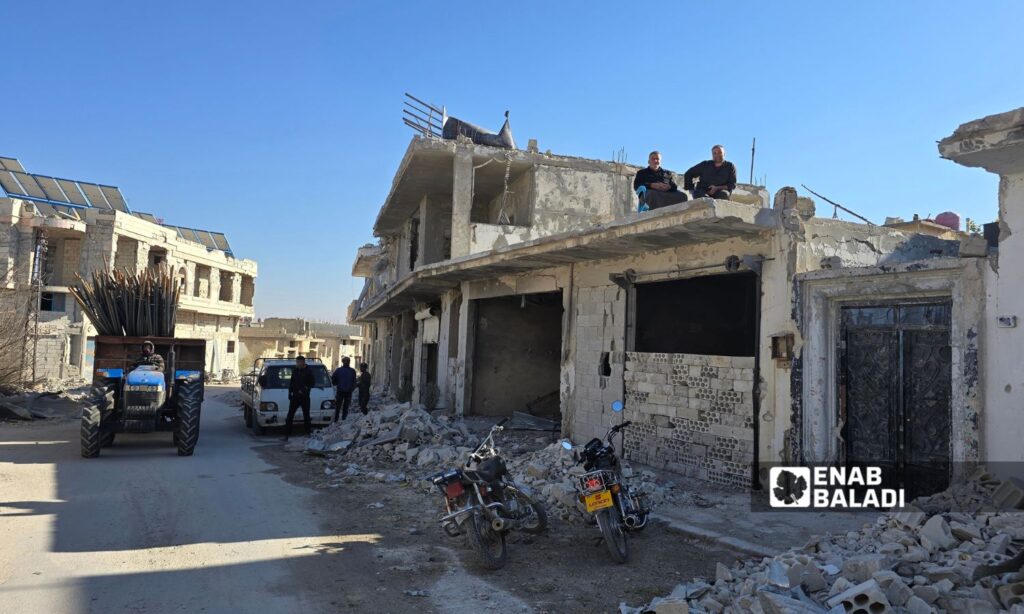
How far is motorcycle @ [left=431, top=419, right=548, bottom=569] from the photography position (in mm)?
5551

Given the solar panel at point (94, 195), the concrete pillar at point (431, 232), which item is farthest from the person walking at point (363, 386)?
the solar panel at point (94, 195)

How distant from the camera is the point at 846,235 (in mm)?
8328

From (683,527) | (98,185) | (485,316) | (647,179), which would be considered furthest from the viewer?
(98,185)

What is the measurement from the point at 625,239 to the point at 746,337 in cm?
385

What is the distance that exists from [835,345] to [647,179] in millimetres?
3754

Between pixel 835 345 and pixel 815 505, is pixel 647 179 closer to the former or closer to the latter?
pixel 835 345

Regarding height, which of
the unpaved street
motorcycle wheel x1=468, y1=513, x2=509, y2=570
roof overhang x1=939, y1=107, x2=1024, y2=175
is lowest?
the unpaved street

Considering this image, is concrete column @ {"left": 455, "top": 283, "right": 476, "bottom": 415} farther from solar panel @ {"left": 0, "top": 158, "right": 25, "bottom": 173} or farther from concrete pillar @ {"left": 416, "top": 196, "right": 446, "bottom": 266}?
solar panel @ {"left": 0, "top": 158, "right": 25, "bottom": 173}

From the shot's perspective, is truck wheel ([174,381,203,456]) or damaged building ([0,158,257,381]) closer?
truck wheel ([174,381,203,456])

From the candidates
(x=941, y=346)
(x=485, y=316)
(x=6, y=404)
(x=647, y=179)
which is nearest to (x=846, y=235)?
(x=941, y=346)

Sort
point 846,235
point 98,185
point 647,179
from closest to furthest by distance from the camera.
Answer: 1. point 846,235
2. point 647,179
3. point 98,185

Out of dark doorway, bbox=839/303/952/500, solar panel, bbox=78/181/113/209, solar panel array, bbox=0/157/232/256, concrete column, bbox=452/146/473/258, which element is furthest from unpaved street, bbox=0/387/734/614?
solar panel, bbox=78/181/113/209

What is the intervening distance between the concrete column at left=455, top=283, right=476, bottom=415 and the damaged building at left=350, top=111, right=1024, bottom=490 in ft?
0.12

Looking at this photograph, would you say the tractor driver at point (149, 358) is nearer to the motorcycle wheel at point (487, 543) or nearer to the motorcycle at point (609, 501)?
the motorcycle wheel at point (487, 543)
